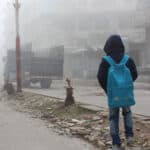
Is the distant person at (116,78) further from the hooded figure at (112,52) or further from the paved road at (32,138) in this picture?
the paved road at (32,138)

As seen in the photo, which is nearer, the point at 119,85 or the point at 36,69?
the point at 119,85

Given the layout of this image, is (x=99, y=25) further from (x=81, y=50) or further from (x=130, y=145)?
(x=130, y=145)

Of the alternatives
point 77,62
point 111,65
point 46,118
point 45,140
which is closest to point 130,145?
point 111,65

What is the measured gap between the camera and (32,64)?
1293 inches

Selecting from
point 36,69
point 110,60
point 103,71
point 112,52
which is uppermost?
point 112,52

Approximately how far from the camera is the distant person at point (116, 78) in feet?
23.5

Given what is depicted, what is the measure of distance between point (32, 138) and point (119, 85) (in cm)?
327

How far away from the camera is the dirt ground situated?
892 centimetres

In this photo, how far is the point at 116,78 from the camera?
7156mm

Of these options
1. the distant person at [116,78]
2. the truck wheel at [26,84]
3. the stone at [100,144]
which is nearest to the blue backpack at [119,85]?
the distant person at [116,78]

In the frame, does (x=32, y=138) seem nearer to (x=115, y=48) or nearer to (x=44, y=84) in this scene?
(x=115, y=48)

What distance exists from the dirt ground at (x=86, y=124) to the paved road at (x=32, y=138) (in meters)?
0.29

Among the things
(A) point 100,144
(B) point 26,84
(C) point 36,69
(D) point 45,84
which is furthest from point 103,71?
(B) point 26,84

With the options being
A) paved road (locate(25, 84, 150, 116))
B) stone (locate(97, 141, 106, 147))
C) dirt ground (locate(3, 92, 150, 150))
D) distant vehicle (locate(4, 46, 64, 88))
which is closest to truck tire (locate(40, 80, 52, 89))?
distant vehicle (locate(4, 46, 64, 88))
